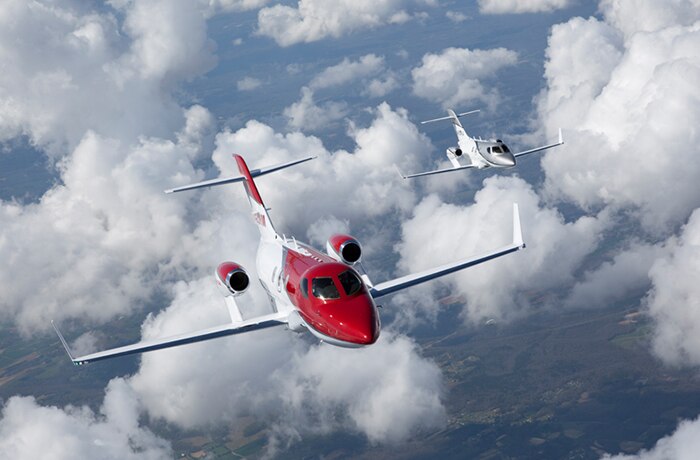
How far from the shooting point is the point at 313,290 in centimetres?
3294

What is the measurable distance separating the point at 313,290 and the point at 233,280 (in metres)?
11.1

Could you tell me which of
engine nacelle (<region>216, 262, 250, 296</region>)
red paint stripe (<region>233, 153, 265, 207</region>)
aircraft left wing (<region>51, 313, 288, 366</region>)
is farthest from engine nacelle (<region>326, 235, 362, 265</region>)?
red paint stripe (<region>233, 153, 265, 207</region>)

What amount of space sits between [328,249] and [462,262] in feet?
27.8

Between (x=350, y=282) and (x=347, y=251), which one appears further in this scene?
(x=347, y=251)

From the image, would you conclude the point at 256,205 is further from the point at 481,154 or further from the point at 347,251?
the point at 481,154

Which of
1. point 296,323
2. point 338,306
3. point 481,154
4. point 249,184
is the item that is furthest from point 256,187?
point 481,154

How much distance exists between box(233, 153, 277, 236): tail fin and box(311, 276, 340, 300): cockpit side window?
16.4 metres

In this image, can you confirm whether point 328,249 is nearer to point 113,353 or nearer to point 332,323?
point 332,323

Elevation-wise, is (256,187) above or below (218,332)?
above

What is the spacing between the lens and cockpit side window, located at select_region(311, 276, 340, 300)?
105 feet

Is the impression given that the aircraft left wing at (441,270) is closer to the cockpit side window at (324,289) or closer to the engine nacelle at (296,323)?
the engine nacelle at (296,323)

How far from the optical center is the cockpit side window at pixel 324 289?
32156 mm

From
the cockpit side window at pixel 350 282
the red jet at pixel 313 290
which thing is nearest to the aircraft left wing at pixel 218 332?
the red jet at pixel 313 290

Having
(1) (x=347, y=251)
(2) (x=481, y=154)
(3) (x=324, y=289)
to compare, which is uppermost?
(2) (x=481, y=154)
